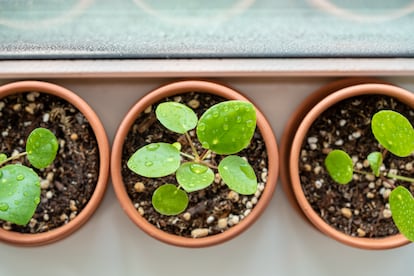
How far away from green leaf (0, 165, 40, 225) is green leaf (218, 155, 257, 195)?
300mm

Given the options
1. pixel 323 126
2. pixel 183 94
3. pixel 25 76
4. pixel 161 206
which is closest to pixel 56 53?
pixel 25 76

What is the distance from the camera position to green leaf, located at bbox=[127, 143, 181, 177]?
36.2 inches

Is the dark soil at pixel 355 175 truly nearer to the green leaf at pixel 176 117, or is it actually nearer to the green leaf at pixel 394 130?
the green leaf at pixel 394 130

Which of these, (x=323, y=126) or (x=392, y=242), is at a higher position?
(x=323, y=126)

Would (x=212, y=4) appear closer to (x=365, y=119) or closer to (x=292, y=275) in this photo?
(x=365, y=119)

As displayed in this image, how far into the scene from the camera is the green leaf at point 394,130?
0.94 metres

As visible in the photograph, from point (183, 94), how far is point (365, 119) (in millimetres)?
340

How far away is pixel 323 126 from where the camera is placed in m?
1.07

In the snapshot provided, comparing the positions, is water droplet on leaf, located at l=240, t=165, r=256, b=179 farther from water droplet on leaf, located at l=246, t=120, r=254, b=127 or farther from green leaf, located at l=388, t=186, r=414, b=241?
green leaf, located at l=388, t=186, r=414, b=241

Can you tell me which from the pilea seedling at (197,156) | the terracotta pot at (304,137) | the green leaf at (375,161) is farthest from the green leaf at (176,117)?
the green leaf at (375,161)

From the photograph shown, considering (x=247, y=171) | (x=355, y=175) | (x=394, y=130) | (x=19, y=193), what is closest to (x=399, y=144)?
(x=394, y=130)

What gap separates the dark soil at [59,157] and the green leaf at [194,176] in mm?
206

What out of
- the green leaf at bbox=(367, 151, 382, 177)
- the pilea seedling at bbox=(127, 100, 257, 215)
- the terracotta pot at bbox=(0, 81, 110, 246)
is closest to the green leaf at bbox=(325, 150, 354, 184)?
the green leaf at bbox=(367, 151, 382, 177)

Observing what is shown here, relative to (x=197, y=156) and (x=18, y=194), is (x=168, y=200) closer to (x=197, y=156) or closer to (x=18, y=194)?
(x=197, y=156)
